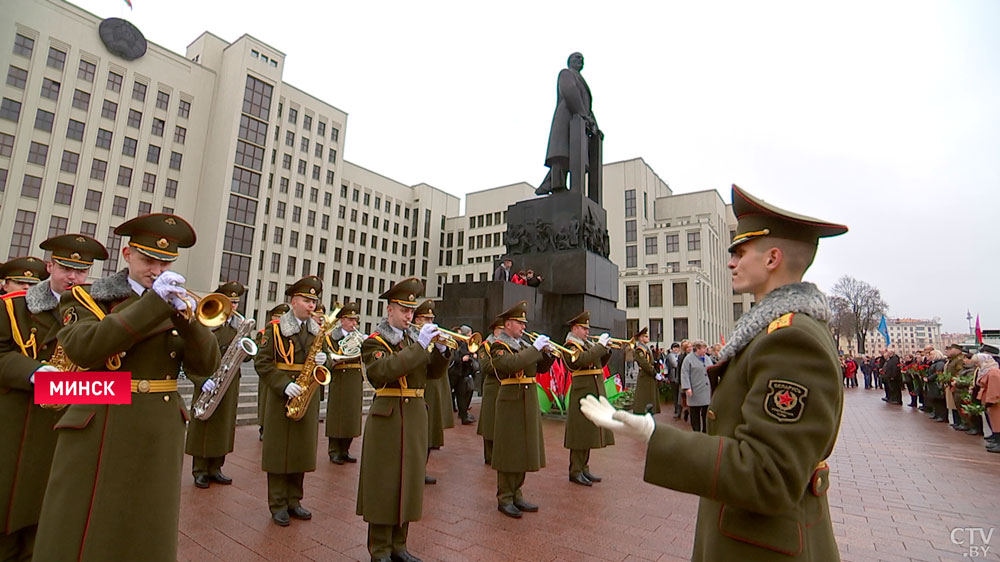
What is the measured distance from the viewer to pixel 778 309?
200cm

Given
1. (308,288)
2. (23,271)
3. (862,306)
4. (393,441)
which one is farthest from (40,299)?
(862,306)

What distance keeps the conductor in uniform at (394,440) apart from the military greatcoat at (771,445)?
9.40 feet

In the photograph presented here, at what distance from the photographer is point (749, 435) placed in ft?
5.75

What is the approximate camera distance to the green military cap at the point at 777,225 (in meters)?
2.12

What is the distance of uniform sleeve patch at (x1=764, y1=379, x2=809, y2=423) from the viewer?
5.60 ft

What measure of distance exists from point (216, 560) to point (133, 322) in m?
2.68

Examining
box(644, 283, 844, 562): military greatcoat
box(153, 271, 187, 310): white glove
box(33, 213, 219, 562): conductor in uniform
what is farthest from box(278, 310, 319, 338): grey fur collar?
box(644, 283, 844, 562): military greatcoat

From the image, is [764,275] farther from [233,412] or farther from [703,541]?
[233,412]

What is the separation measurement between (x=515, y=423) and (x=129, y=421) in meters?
4.04

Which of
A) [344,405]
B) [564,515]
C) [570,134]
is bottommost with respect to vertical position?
[564,515]

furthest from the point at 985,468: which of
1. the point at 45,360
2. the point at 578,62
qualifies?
the point at 578,62

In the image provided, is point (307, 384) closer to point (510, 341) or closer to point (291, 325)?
point (291, 325)

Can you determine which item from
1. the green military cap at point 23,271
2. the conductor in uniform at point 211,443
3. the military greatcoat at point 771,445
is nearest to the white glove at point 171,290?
the military greatcoat at point 771,445

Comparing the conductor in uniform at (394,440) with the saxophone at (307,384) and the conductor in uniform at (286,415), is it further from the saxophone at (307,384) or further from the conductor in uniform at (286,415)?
the conductor in uniform at (286,415)
